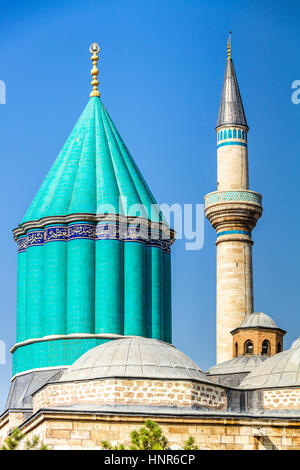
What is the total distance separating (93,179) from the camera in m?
29.7

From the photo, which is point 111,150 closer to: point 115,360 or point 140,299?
point 140,299

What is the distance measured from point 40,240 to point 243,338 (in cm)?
520

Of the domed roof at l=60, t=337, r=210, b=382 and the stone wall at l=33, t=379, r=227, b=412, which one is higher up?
the domed roof at l=60, t=337, r=210, b=382

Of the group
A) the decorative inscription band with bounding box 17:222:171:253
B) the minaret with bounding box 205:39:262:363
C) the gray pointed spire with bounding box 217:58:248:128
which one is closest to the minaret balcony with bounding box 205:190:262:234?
the minaret with bounding box 205:39:262:363

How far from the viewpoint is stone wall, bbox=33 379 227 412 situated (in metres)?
22.4

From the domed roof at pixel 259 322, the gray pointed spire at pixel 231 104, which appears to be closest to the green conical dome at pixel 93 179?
the domed roof at pixel 259 322

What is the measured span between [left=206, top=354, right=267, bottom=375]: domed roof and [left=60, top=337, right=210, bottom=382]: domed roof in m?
5.76

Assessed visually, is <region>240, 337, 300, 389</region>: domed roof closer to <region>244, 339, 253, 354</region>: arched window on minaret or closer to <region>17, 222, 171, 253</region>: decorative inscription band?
<region>17, 222, 171, 253</region>: decorative inscription band

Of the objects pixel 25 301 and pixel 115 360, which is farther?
pixel 25 301

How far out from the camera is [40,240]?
29484 millimetres

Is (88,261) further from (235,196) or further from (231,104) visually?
(231,104)

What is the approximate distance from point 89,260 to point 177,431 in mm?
7725

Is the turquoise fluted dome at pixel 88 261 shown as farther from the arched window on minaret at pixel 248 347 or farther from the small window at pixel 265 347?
the small window at pixel 265 347
